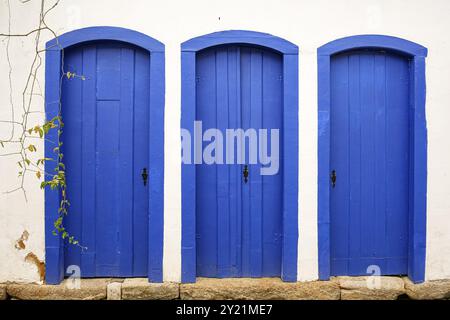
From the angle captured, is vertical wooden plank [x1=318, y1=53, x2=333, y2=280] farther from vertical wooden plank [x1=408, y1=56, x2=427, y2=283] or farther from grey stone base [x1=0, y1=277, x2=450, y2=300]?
vertical wooden plank [x1=408, y1=56, x2=427, y2=283]

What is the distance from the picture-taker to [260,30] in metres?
4.20

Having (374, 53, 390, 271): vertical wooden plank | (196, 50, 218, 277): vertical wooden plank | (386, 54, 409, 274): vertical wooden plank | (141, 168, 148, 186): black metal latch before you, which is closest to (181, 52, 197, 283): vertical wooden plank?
(196, 50, 218, 277): vertical wooden plank

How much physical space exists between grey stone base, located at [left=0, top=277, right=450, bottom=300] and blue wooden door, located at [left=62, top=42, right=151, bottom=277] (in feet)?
0.80

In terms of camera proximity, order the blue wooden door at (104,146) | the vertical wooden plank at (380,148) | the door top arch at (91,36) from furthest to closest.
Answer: the vertical wooden plank at (380,148)
the blue wooden door at (104,146)
the door top arch at (91,36)

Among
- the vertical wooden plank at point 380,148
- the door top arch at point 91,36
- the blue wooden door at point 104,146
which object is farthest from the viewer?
the vertical wooden plank at point 380,148

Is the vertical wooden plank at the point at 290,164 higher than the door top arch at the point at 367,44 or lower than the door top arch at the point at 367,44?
lower

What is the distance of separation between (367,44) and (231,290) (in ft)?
9.08

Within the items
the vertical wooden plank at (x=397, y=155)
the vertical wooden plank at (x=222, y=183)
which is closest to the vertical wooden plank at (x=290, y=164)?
the vertical wooden plank at (x=222, y=183)

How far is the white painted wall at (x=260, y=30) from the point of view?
414 centimetres

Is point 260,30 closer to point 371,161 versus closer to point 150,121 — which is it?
Answer: point 150,121

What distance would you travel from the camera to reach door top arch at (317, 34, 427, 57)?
13.8 feet

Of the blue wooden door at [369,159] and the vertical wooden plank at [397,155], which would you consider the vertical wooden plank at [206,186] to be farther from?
the vertical wooden plank at [397,155]

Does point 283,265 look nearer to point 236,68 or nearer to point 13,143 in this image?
point 236,68

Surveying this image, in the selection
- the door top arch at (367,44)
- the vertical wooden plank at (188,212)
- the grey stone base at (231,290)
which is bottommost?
the grey stone base at (231,290)
